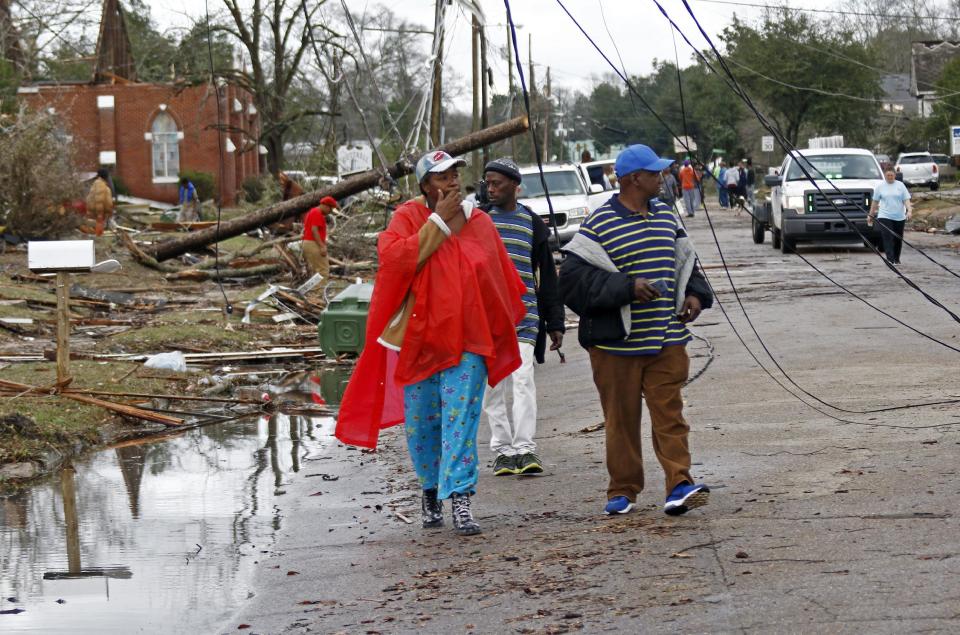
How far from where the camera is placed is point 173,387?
13.0 m

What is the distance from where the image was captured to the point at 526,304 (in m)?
8.09

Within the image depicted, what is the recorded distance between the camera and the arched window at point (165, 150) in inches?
2286

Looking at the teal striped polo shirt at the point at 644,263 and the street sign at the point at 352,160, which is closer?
the teal striped polo shirt at the point at 644,263

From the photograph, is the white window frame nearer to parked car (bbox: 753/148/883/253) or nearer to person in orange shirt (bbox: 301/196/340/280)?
parked car (bbox: 753/148/883/253)

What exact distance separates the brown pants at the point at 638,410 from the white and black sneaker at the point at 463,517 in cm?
69

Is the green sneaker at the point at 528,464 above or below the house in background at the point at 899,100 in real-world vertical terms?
below

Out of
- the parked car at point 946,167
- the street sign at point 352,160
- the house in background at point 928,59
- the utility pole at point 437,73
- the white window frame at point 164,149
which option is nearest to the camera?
the utility pole at point 437,73

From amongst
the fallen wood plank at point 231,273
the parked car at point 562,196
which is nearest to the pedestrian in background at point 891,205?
the parked car at point 562,196

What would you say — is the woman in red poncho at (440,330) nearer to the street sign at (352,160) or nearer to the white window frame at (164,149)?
the street sign at (352,160)

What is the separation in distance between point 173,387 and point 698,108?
62.4 m

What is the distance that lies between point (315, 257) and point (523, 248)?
569 inches

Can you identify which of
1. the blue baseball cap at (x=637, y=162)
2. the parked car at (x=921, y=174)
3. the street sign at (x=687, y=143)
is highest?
the parked car at (x=921, y=174)

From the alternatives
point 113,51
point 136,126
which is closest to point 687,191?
point 136,126

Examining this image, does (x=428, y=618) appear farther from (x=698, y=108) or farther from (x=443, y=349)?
(x=698, y=108)
